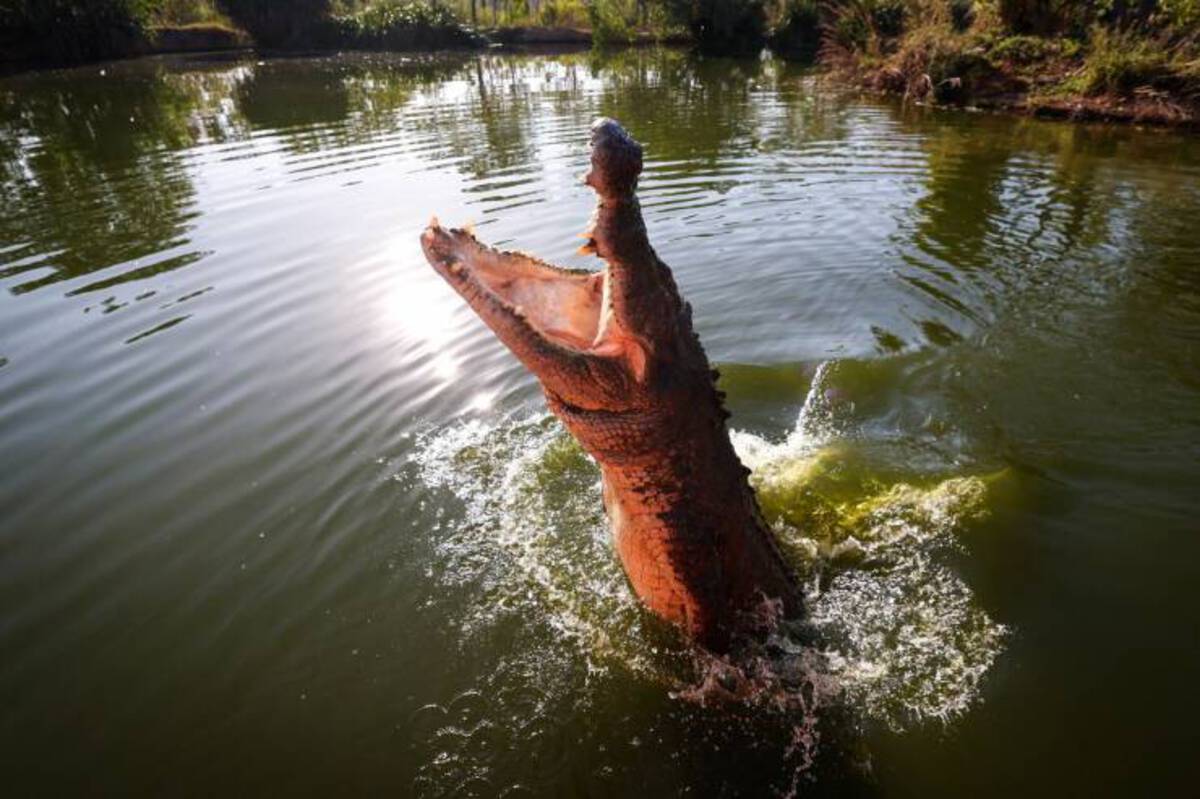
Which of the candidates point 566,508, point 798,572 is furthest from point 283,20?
point 798,572

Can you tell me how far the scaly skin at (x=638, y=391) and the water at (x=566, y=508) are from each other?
51 cm

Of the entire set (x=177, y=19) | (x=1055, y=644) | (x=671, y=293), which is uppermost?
(x=177, y=19)

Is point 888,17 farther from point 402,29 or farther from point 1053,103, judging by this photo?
point 402,29

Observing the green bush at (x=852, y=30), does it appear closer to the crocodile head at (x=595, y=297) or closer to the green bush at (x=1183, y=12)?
the green bush at (x=1183, y=12)

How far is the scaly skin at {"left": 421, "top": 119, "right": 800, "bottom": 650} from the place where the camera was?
2.55m

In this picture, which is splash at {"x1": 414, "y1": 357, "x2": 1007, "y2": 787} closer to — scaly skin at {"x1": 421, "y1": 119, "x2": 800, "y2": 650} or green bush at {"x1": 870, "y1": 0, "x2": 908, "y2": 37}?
scaly skin at {"x1": 421, "y1": 119, "x2": 800, "y2": 650}

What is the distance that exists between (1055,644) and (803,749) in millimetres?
1456

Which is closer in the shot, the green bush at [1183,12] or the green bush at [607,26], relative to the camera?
the green bush at [1183,12]

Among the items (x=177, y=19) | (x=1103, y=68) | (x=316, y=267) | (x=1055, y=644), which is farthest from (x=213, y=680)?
(x=177, y=19)

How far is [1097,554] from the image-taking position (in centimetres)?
390

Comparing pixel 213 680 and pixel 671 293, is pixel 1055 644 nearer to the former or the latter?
pixel 671 293

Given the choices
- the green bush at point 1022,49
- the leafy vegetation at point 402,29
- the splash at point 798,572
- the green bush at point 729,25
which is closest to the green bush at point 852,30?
the green bush at point 1022,49

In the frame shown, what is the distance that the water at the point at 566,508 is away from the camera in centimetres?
303

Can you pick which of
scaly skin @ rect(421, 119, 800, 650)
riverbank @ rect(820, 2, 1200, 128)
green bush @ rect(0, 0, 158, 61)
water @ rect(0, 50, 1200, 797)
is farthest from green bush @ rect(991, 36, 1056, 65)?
green bush @ rect(0, 0, 158, 61)
